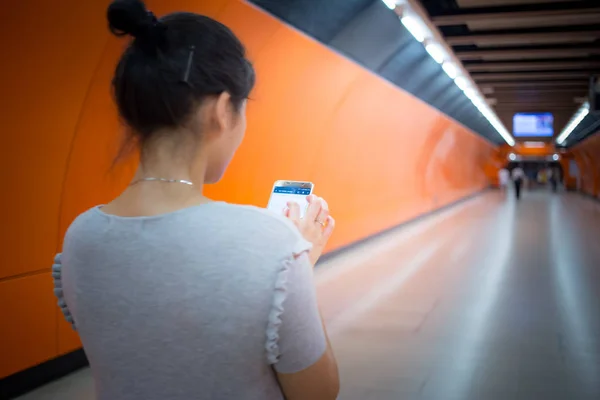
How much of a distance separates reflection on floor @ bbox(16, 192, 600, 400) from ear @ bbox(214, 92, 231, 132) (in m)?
3.61

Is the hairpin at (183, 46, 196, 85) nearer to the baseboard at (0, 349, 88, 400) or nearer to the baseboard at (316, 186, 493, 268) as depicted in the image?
the baseboard at (0, 349, 88, 400)

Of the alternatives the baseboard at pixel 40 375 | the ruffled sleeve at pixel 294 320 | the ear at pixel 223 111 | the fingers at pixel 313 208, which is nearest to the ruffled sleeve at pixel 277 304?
the ruffled sleeve at pixel 294 320

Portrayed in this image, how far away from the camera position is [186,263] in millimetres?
1208

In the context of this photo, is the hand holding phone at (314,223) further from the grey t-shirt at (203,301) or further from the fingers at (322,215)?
the grey t-shirt at (203,301)

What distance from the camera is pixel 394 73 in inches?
489

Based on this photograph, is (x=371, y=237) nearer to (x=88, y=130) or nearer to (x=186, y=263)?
(x=88, y=130)

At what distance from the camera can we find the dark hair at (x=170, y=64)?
1270mm

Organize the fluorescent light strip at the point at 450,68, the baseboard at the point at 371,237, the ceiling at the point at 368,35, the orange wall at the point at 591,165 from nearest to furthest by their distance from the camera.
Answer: the ceiling at the point at 368,35 → the baseboard at the point at 371,237 → the fluorescent light strip at the point at 450,68 → the orange wall at the point at 591,165

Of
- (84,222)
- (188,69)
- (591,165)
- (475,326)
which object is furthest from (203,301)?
(591,165)

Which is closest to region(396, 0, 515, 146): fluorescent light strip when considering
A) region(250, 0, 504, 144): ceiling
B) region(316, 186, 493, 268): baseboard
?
region(250, 0, 504, 144): ceiling

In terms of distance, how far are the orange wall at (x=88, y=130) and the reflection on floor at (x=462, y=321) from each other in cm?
82

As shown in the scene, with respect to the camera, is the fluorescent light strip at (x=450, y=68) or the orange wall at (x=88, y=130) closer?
the orange wall at (x=88, y=130)

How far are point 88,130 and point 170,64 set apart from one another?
384cm

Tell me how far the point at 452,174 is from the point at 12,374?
23.8 metres
